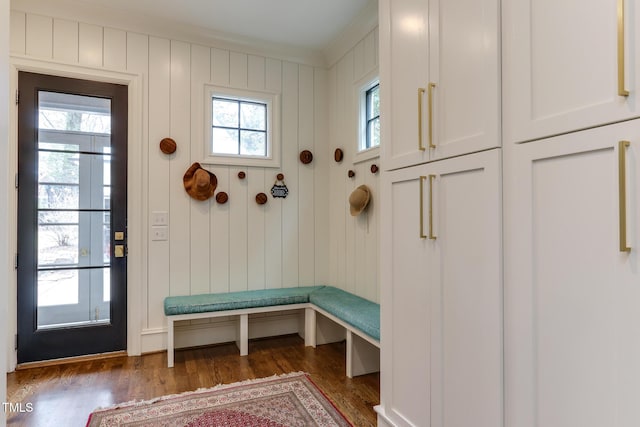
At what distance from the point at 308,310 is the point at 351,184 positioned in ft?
3.90

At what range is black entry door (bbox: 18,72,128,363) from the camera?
271 centimetres

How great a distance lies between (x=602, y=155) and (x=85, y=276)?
331 cm

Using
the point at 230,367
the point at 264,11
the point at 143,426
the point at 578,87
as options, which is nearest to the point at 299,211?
the point at 230,367

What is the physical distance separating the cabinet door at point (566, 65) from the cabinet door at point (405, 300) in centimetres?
50

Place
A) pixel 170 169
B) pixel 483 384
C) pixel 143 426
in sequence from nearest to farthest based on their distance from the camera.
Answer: pixel 483 384 → pixel 143 426 → pixel 170 169

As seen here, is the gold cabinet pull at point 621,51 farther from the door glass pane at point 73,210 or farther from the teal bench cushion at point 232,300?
the door glass pane at point 73,210

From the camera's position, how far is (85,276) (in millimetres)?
2873

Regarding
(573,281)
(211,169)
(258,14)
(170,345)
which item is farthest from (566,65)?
(170,345)

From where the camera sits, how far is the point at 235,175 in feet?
10.8

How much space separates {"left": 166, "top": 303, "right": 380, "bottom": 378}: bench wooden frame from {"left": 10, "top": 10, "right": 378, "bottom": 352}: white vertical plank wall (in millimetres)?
354

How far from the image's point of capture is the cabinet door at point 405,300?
151 centimetres

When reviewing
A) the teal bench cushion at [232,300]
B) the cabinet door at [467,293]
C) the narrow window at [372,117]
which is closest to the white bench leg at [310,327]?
the teal bench cushion at [232,300]

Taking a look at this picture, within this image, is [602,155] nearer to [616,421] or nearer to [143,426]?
[616,421]

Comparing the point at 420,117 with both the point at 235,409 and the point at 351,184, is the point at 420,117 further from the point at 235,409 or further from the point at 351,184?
the point at 235,409
